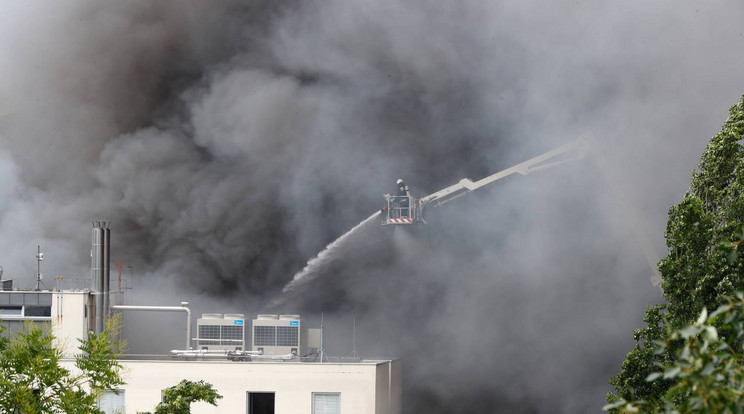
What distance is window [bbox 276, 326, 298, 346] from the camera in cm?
3122

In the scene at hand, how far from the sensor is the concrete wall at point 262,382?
26734 millimetres

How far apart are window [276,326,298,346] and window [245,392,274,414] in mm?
4231

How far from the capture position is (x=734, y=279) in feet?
56.7

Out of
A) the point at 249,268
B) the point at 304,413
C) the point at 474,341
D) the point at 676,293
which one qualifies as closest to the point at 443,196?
the point at 474,341

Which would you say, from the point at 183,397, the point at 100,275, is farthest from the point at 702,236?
the point at 100,275

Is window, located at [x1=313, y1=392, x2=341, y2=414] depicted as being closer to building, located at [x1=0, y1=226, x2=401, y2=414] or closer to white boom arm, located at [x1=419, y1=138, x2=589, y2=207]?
building, located at [x1=0, y1=226, x2=401, y2=414]

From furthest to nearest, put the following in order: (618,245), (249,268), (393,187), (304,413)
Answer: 1. (249,268)
2. (393,187)
3. (618,245)
4. (304,413)

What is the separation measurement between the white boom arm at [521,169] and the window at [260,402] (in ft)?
52.9

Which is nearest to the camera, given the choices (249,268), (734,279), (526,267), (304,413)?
(734,279)

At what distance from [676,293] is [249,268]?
31.8 metres

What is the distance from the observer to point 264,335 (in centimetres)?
3134

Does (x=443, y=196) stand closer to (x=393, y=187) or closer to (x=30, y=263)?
(x=393, y=187)

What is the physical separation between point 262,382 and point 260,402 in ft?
2.48

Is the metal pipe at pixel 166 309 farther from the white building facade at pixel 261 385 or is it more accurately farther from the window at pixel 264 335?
the white building facade at pixel 261 385
